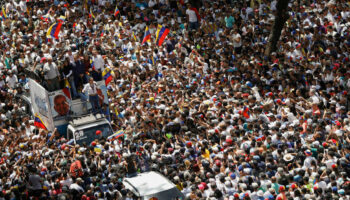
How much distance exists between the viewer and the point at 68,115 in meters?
24.5

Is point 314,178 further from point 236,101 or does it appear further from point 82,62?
point 82,62

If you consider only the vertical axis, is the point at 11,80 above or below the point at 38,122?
above

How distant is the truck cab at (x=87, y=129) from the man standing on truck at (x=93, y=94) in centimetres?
45

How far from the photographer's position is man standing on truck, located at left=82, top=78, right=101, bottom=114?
24639 mm

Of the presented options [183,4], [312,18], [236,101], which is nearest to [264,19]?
[312,18]

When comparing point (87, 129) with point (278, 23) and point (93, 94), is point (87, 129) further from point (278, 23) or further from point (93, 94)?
point (278, 23)

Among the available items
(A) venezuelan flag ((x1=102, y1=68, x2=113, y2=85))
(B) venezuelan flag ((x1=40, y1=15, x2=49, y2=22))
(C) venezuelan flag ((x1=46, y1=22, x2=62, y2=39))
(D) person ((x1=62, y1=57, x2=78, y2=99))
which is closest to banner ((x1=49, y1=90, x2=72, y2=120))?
(D) person ((x1=62, y1=57, x2=78, y2=99))

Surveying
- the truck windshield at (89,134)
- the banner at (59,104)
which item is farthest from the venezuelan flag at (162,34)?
the truck windshield at (89,134)

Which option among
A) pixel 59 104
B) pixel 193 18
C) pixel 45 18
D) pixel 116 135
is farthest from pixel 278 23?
pixel 45 18

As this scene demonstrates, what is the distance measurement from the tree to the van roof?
9174mm

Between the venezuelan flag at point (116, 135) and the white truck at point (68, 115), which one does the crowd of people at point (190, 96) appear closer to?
the venezuelan flag at point (116, 135)

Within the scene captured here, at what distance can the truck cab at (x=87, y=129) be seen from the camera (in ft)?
77.2

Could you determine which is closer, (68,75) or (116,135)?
(116,135)

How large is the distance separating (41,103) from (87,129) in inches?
79.1
